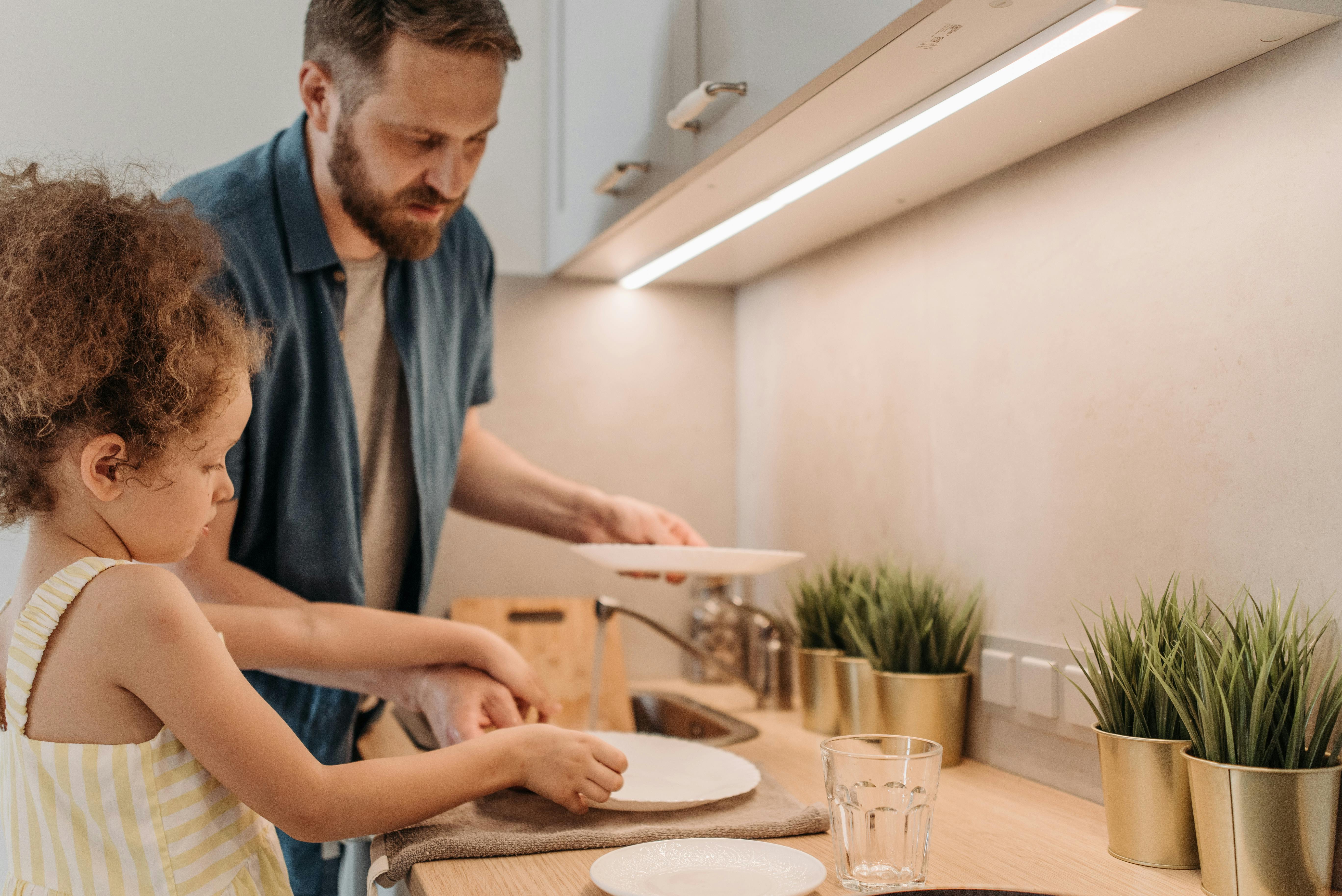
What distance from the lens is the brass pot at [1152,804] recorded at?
0.77m

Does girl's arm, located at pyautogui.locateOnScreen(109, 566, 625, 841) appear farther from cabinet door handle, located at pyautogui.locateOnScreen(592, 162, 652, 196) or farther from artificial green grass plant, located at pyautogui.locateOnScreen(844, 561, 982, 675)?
cabinet door handle, located at pyautogui.locateOnScreen(592, 162, 652, 196)

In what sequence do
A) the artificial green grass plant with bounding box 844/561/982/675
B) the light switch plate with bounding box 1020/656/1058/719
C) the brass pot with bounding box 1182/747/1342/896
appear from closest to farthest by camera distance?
the brass pot with bounding box 1182/747/1342/896 < the light switch plate with bounding box 1020/656/1058/719 < the artificial green grass plant with bounding box 844/561/982/675

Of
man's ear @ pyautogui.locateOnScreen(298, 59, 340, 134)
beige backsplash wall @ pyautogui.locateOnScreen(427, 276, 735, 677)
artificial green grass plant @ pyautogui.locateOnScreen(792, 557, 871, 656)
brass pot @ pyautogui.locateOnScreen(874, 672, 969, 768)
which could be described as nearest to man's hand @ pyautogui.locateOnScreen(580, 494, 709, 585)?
artificial green grass plant @ pyautogui.locateOnScreen(792, 557, 871, 656)

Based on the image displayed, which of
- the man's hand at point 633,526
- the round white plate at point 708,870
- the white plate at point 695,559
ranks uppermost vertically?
the man's hand at point 633,526

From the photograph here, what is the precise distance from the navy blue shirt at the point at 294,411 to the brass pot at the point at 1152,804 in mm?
803

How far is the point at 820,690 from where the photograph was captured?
130cm

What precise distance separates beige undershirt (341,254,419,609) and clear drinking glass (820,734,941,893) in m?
0.74

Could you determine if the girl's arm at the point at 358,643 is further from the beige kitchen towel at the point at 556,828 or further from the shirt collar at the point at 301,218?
the shirt collar at the point at 301,218

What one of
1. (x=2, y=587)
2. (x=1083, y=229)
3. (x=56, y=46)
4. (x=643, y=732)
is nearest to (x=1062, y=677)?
(x=1083, y=229)

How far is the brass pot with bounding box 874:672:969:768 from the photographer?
3.66 feet

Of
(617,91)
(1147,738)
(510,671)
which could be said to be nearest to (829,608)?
(510,671)

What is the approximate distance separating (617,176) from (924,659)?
698mm

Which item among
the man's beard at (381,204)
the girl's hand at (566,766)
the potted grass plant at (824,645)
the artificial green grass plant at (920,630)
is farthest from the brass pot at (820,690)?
the man's beard at (381,204)

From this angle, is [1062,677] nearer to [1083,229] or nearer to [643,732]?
[1083,229]
